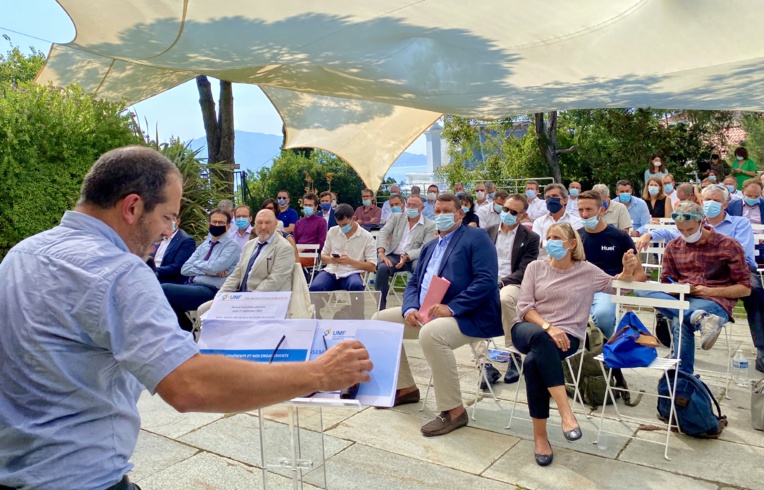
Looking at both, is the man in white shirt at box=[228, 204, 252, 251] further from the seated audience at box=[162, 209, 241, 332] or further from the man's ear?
the man's ear

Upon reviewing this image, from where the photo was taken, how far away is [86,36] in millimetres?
5246

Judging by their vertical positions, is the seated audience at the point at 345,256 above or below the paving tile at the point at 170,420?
above

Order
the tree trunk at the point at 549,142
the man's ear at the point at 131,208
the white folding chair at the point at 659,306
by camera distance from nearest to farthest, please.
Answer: the man's ear at the point at 131,208
the white folding chair at the point at 659,306
the tree trunk at the point at 549,142

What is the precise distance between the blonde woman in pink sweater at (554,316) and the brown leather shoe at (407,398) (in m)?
1.02

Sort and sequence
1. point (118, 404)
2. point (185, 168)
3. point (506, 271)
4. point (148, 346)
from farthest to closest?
1. point (185, 168)
2. point (506, 271)
3. point (118, 404)
4. point (148, 346)

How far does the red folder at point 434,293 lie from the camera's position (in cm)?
479

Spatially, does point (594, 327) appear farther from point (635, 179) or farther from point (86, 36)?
point (635, 179)

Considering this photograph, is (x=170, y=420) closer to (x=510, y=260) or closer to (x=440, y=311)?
(x=440, y=311)

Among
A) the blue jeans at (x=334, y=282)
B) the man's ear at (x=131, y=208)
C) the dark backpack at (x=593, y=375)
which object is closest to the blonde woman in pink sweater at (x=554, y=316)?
the dark backpack at (x=593, y=375)

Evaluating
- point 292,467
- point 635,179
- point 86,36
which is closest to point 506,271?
point 292,467

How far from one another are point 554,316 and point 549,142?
1937cm

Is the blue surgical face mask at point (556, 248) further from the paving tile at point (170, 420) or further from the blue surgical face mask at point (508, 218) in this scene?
the paving tile at point (170, 420)

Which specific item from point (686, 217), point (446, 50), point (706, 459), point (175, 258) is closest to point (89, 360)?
point (706, 459)

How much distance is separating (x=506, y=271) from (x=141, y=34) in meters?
3.89
